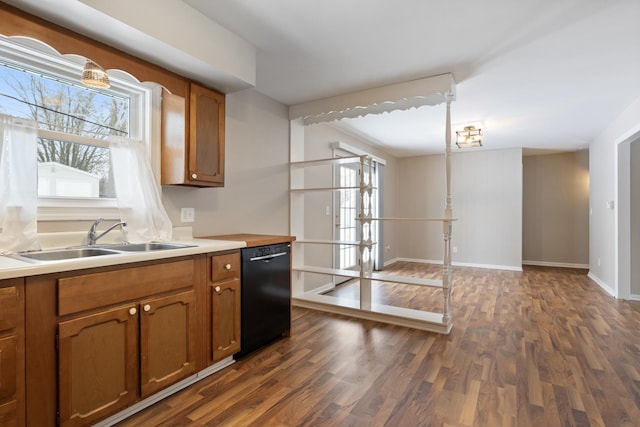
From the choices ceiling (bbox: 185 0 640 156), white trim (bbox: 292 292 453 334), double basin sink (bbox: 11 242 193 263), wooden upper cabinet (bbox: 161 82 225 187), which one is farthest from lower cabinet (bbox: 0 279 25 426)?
white trim (bbox: 292 292 453 334)

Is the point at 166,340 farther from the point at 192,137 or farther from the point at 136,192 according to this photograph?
the point at 192,137

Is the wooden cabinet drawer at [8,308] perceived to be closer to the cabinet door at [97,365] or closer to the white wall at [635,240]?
the cabinet door at [97,365]

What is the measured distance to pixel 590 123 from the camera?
4422 millimetres

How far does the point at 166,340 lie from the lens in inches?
71.9

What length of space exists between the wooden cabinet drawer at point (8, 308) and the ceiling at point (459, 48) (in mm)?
1306

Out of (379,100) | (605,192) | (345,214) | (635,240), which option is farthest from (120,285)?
(605,192)

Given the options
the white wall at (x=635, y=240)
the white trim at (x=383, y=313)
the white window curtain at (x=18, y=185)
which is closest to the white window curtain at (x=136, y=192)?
the white window curtain at (x=18, y=185)

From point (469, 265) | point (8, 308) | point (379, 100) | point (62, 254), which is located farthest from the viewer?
point (469, 265)

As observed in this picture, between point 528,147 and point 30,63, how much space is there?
689cm

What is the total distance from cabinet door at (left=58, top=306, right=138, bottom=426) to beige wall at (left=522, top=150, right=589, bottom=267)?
7271 mm

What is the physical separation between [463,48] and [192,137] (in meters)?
2.13

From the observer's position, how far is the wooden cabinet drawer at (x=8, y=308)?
121 cm

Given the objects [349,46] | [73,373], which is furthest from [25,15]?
[349,46]

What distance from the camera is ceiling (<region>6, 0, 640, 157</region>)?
1979 millimetres
